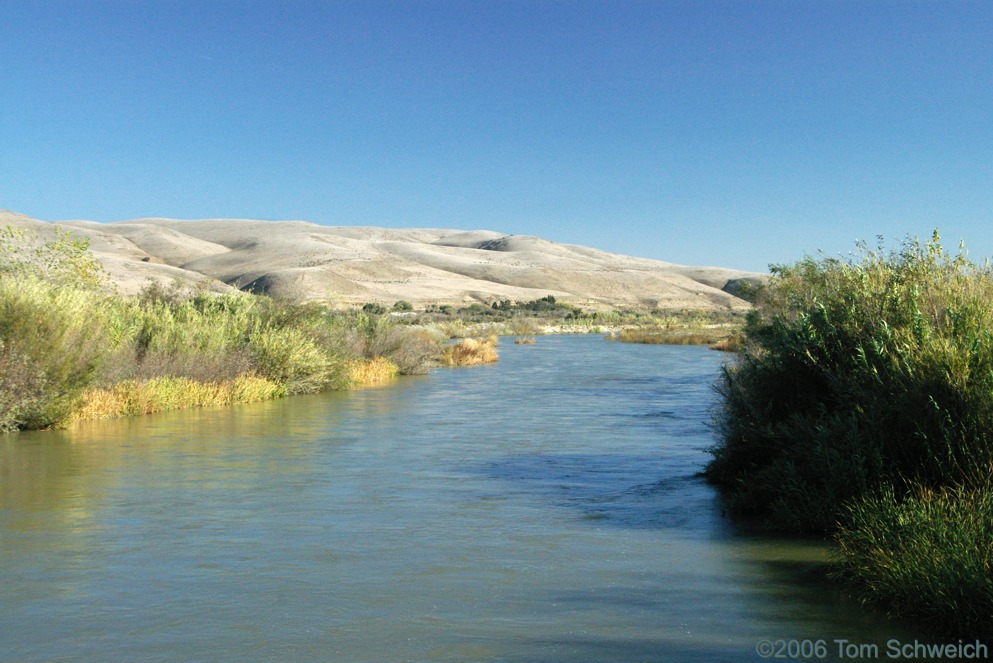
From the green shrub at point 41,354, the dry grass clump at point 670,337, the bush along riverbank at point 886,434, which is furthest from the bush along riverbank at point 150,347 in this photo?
the dry grass clump at point 670,337

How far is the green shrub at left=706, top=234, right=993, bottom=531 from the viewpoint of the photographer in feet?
27.1

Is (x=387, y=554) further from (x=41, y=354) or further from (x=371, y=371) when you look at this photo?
(x=371, y=371)

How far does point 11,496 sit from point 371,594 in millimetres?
5897

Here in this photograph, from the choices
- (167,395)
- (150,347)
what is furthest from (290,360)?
(167,395)

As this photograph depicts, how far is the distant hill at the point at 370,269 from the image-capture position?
113312 millimetres

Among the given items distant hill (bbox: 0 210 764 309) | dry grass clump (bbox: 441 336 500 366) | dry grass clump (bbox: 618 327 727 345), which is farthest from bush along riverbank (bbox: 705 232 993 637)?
distant hill (bbox: 0 210 764 309)

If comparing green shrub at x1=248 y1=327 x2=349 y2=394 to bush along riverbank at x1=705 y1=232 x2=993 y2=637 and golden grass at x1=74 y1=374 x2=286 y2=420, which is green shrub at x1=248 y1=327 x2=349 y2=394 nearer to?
golden grass at x1=74 y1=374 x2=286 y2=420

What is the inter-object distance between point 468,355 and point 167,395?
1779 cm

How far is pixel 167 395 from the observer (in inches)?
774

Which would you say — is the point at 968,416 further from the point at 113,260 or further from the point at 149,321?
the point at 113,260

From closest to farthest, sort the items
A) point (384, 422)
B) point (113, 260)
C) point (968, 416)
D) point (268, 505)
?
point (968, 416) < point (268, 505) < point (384, 422) < point (113, 260)

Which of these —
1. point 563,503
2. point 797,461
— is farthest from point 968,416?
point 563,503

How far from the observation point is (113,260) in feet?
329

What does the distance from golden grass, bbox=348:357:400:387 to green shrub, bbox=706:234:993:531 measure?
55.9ft
